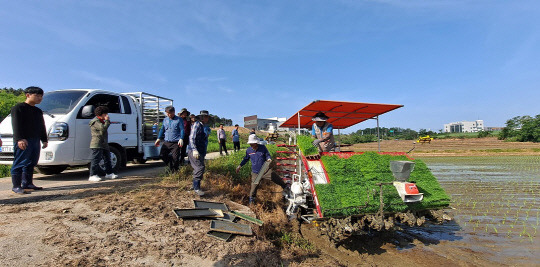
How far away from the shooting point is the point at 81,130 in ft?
20.7

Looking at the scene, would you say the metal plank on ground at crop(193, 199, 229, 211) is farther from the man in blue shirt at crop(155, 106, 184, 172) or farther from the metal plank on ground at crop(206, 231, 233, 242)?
the man in blue shirt at crop(155, 106, 184, 172)

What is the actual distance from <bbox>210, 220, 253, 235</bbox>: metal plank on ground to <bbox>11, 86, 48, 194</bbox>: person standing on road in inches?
139

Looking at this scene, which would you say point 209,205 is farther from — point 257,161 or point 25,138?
point 25,138

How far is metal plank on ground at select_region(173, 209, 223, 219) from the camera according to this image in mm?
4295

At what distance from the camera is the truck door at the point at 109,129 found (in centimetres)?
627

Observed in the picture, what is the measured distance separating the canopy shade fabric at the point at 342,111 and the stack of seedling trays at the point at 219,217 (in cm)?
278

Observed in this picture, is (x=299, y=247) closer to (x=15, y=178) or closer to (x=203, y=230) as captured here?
(x=203, y=230)

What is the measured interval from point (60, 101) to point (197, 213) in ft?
15.8

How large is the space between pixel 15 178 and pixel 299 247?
5086mm

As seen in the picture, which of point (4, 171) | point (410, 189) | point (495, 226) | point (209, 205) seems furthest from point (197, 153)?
point (4, 171)

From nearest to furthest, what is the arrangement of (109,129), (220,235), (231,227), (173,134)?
(220,235) → (231,227) → (173,134) → (109,129)

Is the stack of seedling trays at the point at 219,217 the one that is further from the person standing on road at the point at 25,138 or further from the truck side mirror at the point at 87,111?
the truck side mirror at the point at 87,111

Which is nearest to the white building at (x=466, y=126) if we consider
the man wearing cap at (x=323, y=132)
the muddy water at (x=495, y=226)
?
the muddy water at (x=495, y=226)

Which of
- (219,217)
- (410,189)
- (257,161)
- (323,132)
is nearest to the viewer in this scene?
(410,189)
